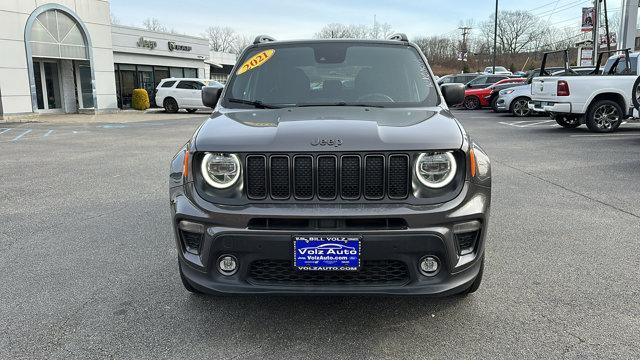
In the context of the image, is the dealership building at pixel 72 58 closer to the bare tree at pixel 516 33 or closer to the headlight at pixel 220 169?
the headlight at pixel 220 169

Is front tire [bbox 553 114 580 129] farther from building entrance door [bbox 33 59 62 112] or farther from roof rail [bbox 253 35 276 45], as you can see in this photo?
building entrance door [bbox 33 59 62 112]

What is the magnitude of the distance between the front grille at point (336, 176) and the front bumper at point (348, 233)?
0.08 m

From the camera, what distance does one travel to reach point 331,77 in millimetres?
4051

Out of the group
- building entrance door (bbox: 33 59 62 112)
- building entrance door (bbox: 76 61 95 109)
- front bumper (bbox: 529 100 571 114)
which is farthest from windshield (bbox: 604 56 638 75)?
building entrance door (bbox: 33 59 62 112)

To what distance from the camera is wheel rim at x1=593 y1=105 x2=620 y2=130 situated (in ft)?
41.9

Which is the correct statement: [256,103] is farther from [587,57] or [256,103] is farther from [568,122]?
[587,57]

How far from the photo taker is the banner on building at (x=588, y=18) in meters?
28.4

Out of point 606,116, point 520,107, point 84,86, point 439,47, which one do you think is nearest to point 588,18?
point 520,107

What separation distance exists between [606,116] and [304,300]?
479 inches

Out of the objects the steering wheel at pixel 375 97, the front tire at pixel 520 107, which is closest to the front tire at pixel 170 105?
the front tire at pixel 520 107

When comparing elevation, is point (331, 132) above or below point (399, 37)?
below

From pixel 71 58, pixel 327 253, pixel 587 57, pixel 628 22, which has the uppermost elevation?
pixel 628 22

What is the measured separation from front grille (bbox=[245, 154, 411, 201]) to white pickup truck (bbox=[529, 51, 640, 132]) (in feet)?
37.0

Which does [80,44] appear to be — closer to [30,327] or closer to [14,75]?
[14,75]
